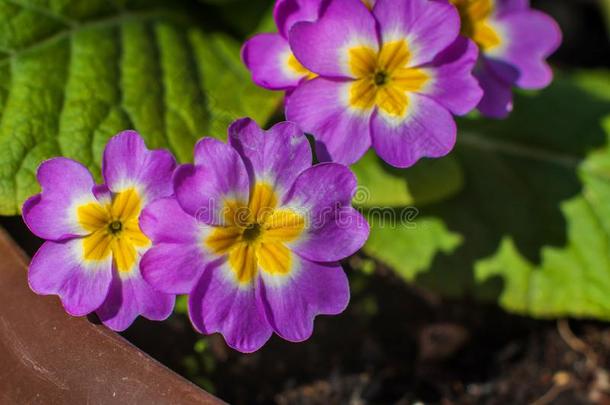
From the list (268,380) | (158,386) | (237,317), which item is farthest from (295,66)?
(268,380)

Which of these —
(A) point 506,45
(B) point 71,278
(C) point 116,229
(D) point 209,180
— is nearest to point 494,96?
(A) point 506,45

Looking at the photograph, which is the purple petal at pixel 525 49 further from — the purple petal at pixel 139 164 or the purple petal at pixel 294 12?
the purple petal at pixel 139 164

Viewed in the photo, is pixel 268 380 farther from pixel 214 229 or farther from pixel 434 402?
pixel 214 229

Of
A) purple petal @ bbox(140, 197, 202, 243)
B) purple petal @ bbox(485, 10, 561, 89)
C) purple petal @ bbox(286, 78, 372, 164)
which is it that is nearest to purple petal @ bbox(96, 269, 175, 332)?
purple petal @ bbox(140, 197, 202, 243)

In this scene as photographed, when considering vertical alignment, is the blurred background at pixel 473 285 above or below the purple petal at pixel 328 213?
below

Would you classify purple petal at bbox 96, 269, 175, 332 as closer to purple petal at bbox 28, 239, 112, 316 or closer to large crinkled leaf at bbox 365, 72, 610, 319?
purple petal at bbox 28, 239, 112, 316

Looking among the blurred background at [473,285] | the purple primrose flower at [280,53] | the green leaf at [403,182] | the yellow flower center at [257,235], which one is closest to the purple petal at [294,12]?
the purple primrose flower at [280,53]

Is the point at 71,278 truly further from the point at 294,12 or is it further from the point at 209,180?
the point at 294,12
